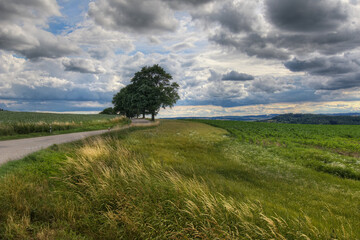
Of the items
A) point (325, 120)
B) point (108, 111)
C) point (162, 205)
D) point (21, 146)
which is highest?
point (108, 111)

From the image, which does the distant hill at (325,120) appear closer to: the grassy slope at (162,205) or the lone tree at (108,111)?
the lone tree at (108,111)

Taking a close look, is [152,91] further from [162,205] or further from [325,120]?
[325,120]

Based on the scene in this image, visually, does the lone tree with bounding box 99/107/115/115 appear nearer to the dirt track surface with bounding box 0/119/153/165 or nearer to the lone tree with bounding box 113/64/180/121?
the lone tree with bounding box 113/64/180/121

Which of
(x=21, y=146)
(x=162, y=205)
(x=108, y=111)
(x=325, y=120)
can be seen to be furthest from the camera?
(x=325, y=120)

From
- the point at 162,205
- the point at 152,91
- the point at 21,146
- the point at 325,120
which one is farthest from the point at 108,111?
the point at 325,120

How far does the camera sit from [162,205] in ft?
18.9

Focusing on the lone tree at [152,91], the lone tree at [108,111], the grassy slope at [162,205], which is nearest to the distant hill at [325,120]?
the lone tree at [108,111]

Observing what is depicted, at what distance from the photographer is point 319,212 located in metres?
6.10

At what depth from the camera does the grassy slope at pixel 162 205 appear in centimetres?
454

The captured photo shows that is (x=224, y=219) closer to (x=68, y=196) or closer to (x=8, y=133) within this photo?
(x=68, y=196)

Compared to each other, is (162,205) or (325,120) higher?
(162,205)

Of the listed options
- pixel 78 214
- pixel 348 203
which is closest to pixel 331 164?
pixel 348 203

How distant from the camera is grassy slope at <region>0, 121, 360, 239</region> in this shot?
4543 millimetres

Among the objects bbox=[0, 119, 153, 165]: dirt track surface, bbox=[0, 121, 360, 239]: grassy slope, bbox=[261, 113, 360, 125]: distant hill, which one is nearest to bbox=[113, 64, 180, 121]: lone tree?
bbox=[0, 119, 153, 165]: dirt track surface
